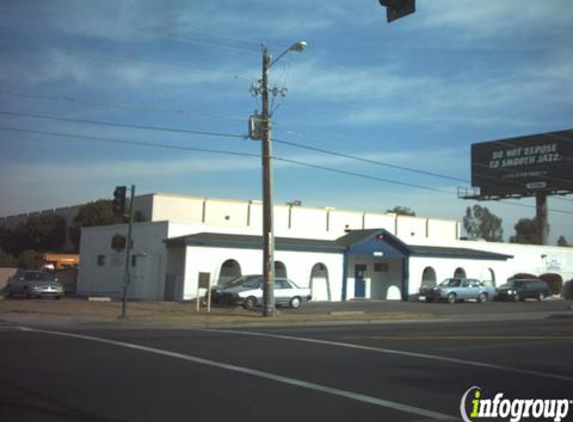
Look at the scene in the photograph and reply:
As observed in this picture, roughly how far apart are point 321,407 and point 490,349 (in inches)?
337

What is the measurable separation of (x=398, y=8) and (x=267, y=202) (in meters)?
18.1

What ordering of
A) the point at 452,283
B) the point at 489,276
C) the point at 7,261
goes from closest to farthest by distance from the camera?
1. the point at 452,283
2. the point at 489,276
3. the point at 7,261

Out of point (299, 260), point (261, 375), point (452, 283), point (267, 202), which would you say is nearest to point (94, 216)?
point (299, 260)

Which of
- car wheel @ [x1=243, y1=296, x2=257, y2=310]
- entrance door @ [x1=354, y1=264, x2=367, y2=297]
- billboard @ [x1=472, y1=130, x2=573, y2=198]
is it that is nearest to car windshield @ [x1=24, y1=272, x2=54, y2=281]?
car wheel @ [x1=243, y1=296, x2=257, y2=310]

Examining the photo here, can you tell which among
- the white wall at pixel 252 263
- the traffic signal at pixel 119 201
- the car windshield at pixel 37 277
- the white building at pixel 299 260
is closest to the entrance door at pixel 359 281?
the white building at pixel 299 260

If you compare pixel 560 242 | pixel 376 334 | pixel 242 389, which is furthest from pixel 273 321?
pixel 560 242

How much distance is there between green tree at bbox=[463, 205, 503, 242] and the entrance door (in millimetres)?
83995

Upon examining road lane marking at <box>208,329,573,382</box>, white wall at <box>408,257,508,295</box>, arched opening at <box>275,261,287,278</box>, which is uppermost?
white wall at <box>408,257,508,295</box>

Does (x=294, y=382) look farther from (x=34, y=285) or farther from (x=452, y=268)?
(x=452, y=268)

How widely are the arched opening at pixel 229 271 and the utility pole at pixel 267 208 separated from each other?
10753 millimetres

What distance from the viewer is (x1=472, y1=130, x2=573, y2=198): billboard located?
210 ft

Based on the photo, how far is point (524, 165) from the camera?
6694cm

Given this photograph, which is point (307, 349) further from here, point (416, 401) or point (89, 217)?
point (89, 217)

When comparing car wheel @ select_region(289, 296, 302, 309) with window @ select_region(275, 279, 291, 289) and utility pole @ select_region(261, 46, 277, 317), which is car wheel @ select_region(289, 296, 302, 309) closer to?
window @ select_region(275, 279, 291, 289)
